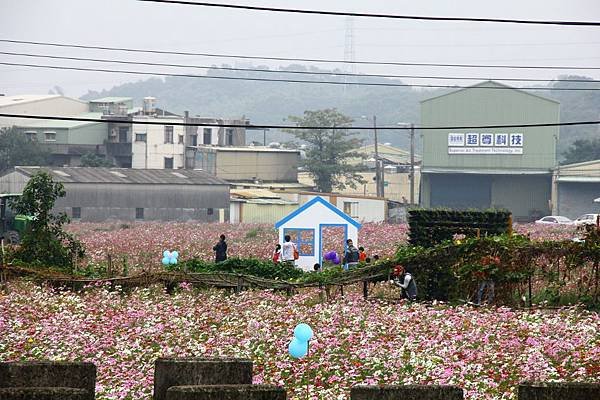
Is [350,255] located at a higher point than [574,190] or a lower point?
lower

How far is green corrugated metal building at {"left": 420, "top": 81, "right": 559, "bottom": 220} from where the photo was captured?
322ft

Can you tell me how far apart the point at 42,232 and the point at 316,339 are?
52.2 feet

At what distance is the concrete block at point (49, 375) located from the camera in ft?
31.0

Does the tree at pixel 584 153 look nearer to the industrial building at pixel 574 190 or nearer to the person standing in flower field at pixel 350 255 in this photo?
the industrial building at pixel 574 190

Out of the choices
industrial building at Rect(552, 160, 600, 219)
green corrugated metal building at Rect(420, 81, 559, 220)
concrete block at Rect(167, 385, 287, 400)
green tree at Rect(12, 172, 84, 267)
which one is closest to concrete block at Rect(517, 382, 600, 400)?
concrete block at Rect(167, 385, 287, 400)

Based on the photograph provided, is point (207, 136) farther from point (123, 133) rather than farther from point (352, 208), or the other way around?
point (352, 208)

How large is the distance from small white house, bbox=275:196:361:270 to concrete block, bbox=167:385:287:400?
28.0 metres

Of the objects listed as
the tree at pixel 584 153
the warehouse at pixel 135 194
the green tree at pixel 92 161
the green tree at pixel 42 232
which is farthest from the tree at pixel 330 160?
the green tree at pixel 42 232

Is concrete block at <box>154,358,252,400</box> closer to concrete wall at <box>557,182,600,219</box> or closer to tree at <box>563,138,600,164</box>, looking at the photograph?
concrete wall at <box>557,182,600,219</box>

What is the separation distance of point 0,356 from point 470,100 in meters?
85.8

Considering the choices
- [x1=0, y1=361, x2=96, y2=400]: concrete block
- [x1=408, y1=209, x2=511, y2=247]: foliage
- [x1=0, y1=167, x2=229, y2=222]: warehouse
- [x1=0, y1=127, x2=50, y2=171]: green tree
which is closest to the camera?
[x1=0, y1=361, x2=96, y2=400]: concrete block

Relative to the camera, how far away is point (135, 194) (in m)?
84.5

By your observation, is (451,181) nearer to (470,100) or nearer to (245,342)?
(470,100)

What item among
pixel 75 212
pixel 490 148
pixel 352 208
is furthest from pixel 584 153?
pixel 75 212
